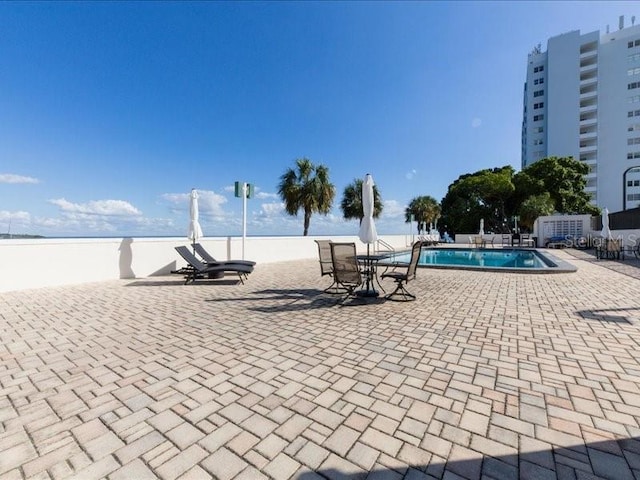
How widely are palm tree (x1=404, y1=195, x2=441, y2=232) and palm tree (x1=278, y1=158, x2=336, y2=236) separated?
2430cm

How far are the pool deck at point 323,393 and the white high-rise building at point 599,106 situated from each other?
68.7 metres

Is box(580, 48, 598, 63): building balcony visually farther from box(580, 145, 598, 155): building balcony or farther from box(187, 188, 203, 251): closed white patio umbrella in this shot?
box(187, 188, 203, 251): closed white patio umbrella

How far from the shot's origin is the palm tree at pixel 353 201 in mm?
30859

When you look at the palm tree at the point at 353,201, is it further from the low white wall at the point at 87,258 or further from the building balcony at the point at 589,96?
the building balcony at the point at 589,96

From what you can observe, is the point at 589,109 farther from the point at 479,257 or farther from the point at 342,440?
the point at 342,440

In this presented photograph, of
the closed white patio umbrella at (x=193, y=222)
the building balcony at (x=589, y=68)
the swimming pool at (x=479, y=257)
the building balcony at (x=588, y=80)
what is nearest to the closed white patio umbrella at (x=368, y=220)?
the closed white patio umbrella at (x=193, y=222)

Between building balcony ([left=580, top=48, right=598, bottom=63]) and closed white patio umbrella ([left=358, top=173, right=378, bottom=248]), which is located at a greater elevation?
building balcony ([left=580, top=48, right=598, bottom=63])

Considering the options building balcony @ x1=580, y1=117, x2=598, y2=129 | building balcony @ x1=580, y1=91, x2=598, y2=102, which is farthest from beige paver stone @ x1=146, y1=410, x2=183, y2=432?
building balcony @ x1=580, y1=91, x2=598, y2=102

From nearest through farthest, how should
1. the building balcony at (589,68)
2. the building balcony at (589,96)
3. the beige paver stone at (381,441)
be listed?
the beige paver stone at (381,441)
the building balcony at (589,68)
the building balcony at (589,96)

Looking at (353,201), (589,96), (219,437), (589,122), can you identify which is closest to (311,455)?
(219,437)

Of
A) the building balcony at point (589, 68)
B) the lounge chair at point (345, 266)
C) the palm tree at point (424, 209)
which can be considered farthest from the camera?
the building balcony at point (589, 68)

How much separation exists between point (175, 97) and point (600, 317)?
23.2 m

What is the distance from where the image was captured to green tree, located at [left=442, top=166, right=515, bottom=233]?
36344mm

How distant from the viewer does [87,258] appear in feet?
27.3
